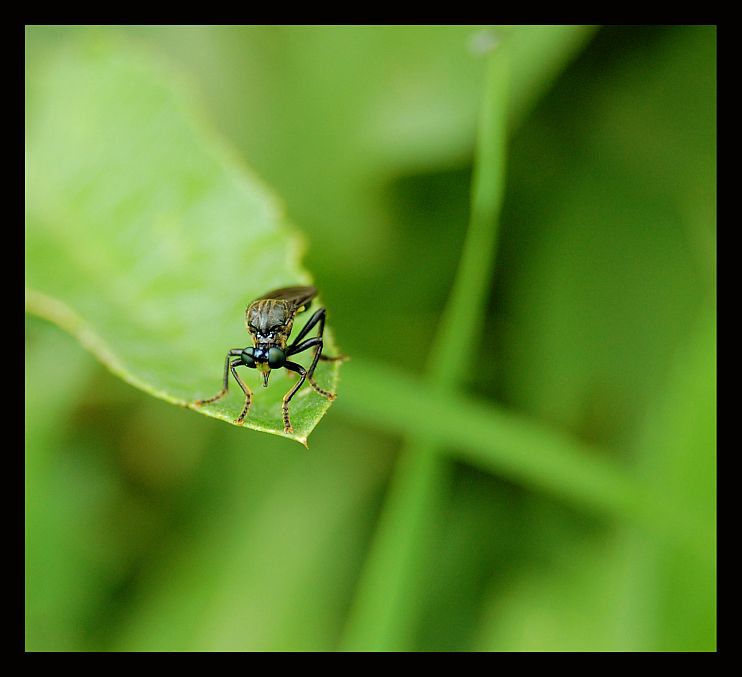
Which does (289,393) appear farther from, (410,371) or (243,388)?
(410,371)

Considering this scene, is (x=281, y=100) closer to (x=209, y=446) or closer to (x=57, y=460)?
(x=209, y=446)

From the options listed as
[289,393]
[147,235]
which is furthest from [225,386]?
[147,235]

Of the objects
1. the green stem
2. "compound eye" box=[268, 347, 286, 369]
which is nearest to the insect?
"compound eye" box=[268, 347, 286, 369]

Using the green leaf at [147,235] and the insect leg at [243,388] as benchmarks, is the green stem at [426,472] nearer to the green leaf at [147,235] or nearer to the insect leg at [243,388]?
the green leaf at [147,235]

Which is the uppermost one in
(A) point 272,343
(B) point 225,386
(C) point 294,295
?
(C) point 294,295

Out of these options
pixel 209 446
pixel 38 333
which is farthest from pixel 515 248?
pixel 38 333

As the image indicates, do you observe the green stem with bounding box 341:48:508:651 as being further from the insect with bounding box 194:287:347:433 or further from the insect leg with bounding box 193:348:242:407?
the insect leg with bounding box 193:348:242:407
